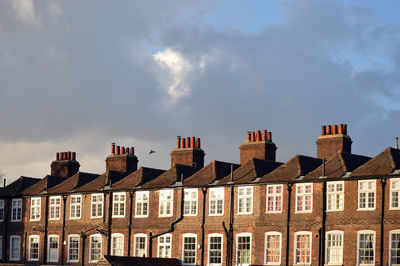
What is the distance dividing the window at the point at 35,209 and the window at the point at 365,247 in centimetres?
2836

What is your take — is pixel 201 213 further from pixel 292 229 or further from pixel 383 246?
pixel 383 246

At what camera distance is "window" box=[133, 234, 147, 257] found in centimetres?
A: 6275

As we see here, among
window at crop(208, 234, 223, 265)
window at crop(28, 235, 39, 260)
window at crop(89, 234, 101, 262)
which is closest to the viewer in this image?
window at crop(208, 234, 223, 265)

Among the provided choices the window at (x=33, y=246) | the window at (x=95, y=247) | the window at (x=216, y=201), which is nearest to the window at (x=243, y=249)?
the window at (x=216, y=201)

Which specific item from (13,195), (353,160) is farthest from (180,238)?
(13,195)

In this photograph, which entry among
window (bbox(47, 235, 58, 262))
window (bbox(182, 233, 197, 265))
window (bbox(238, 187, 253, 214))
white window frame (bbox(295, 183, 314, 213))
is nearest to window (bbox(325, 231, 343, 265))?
white window frame (bbox(295, 183, 314, 213))

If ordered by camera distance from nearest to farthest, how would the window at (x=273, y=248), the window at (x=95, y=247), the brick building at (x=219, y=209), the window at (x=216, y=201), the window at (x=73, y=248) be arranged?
1. the brick building at (x=219, y=209)
2. the window at (x=273, y=248)
3. the window at (x=216, y=201)
4. the window at (x=95, y=247)
5. the window at (x=73, y=248)

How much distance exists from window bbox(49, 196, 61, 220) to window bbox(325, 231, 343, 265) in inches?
942

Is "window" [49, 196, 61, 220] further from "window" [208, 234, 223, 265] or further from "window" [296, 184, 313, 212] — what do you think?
"window" [296, 184, 313, 212]

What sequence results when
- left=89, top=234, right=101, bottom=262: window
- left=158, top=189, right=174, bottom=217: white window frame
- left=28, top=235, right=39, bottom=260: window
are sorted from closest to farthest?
left=158, top=189, right=174, bottom=217: white window frame < left=89, top=234, right=101, bottom=262: window < left=28, top=235, right=39, bottom=260: window

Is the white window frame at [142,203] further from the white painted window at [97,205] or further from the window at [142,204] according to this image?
the white painted window at [97,205]

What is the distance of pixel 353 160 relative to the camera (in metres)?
56.0

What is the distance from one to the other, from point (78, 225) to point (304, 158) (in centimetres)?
1894

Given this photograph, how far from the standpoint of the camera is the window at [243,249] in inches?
2256
